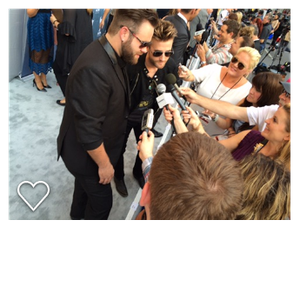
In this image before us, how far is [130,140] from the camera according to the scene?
3443 millimetres

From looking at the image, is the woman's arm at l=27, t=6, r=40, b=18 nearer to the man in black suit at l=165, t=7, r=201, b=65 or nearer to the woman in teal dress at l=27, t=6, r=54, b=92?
the woman in teal dress at l=27, t=6, r=54, b=92

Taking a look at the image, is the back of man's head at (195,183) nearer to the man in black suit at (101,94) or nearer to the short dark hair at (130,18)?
the man in black suit at (101,94)

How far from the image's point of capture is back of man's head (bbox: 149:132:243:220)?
719mm

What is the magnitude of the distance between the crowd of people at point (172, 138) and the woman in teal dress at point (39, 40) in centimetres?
18

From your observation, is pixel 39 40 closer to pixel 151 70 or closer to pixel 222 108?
pixel 151 70

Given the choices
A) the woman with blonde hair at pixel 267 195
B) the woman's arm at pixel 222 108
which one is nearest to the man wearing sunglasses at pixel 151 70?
the woman's arm at pixel 222 108

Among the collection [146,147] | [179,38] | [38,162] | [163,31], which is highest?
[163,31]

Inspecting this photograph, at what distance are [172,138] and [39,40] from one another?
346cm

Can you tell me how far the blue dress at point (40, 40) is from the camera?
10.7 ft

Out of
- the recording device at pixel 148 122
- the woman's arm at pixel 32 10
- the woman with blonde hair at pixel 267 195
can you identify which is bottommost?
the recording device at pixel 148 122

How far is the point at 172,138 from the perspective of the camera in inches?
35.7

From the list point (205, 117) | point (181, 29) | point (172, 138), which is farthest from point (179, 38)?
point (172, 138)

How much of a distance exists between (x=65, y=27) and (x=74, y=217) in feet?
7.66
